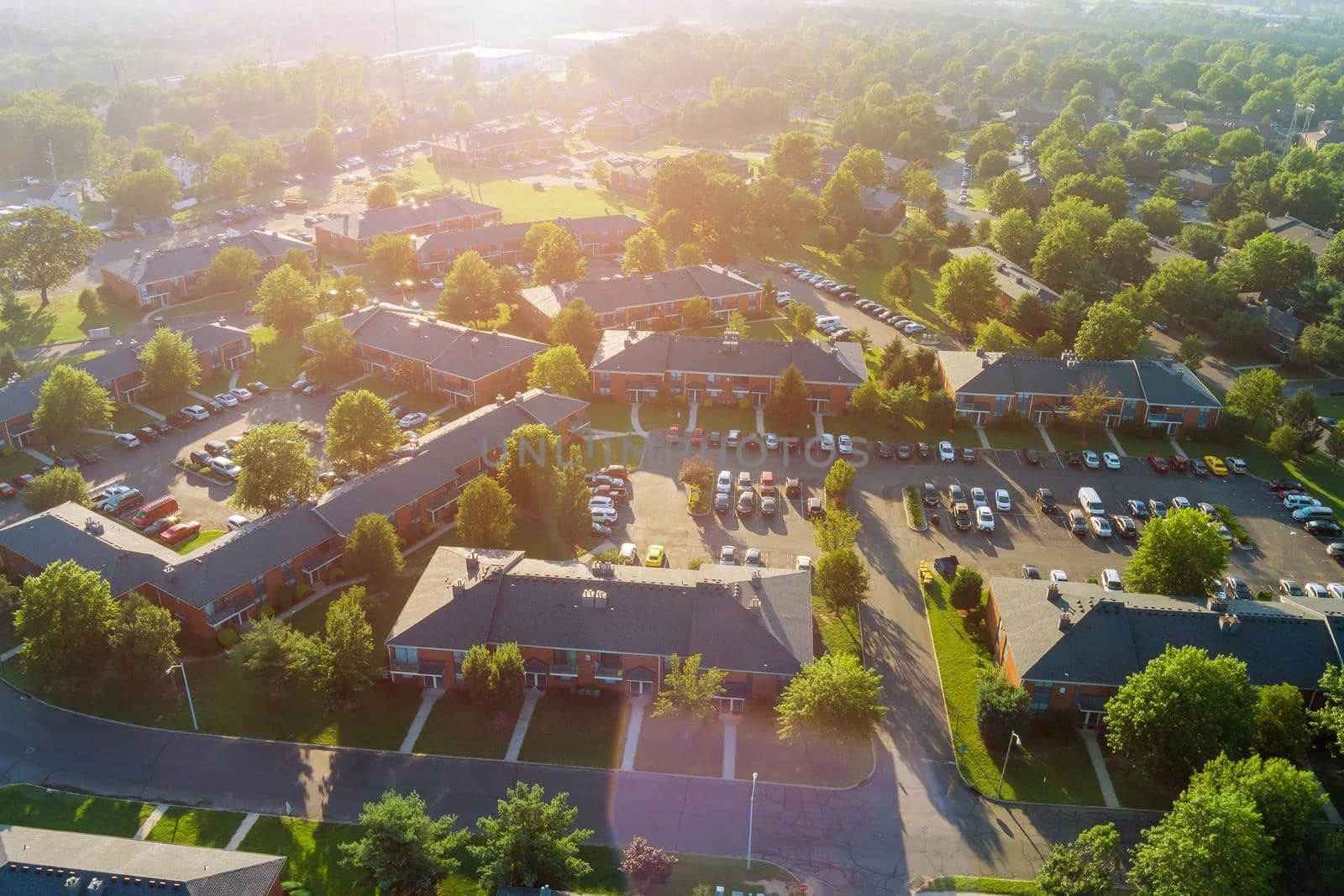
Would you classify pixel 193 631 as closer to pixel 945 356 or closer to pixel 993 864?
pixel 993 864

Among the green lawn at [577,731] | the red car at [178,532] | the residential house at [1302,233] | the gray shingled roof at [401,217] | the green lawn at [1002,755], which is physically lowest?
the red car at [178,532]

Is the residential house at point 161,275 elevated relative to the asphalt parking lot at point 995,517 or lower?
elevated

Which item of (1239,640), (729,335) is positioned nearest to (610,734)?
(1239,640)

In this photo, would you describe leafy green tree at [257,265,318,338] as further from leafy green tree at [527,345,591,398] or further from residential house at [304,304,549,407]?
leafy green tree at [527,345,591,398]

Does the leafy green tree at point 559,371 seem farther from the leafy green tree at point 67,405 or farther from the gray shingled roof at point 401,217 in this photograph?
the gray shingled roof at point 401,217

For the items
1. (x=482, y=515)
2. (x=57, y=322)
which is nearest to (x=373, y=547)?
(x=482, y=515)

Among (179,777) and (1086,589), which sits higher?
(1086,589)

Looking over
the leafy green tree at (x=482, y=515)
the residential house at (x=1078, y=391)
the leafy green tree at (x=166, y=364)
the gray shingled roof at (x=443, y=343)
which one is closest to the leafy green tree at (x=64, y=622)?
the leafy green tree at (x=482, y=515)
